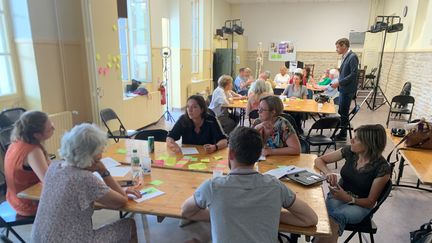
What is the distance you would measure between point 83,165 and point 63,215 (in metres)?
0.26

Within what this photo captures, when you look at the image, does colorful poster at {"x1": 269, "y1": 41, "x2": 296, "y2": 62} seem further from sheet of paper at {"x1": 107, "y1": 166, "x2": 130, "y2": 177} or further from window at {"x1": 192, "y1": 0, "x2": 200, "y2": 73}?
sheet of paper at {"x1": 107, "y1": 166, "x2": 130, "y2": 177}

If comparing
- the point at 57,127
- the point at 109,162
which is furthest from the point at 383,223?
the point at 57,127

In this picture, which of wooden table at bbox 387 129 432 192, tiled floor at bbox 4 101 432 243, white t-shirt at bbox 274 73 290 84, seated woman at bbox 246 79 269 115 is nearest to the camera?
wooden table at bbox 387 129 432 192

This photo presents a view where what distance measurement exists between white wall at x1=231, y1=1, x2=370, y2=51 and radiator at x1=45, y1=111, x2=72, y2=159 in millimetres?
9361

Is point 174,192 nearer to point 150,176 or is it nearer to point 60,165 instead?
point 150,176

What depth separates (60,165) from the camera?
1.46m

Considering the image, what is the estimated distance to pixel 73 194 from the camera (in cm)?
138

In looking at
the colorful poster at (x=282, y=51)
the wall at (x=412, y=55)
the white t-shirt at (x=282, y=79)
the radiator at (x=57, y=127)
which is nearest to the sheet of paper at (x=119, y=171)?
the radiator at (x=57, y=127)

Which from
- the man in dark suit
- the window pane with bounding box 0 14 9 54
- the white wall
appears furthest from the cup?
the white wall

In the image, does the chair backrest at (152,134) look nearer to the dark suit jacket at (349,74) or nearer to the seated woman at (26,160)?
the seated woman at (26,160)

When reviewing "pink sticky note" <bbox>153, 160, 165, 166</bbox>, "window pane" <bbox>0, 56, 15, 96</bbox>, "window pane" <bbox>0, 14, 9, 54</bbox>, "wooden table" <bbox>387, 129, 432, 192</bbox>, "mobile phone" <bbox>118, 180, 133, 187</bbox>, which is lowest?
"wooden table" <bbox>387, 129, 432, 192</bbox>

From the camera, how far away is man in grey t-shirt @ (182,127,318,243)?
4.06 feet

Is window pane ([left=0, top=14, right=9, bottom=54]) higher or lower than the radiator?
higher

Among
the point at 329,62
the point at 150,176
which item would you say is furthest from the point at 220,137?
the point at 329,62
